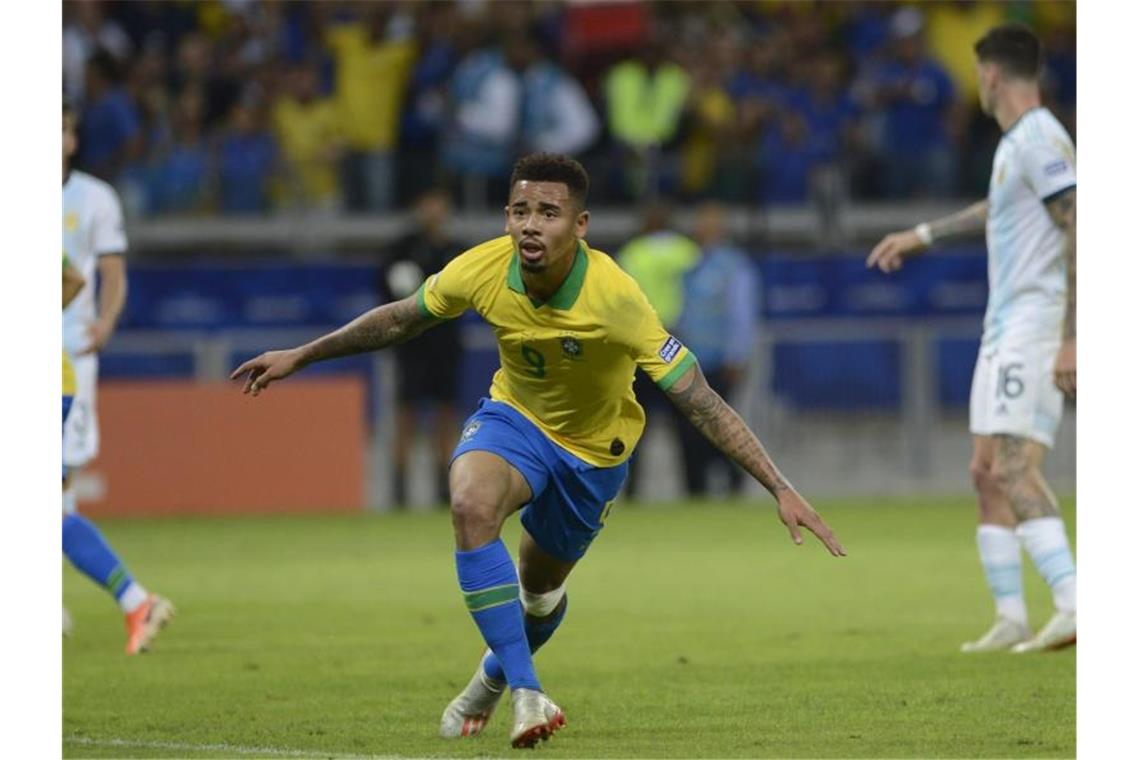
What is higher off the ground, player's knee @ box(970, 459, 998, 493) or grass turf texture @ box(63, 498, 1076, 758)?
player's knee @ box(970, 459, 998, 493)

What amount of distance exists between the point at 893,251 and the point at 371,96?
13.9m

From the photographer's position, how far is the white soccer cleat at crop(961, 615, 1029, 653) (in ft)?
33.0

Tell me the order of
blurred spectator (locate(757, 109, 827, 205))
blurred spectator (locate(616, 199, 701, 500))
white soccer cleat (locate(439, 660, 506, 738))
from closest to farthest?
white soccer cleat (locate(439, 660, 506, 738))
blurred spectator (locate(616, 199, 701, 500))
blurred spectator (locate(757, 109, 827, 205))

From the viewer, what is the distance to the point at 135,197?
74.9 feet

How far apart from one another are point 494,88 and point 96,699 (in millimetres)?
13931

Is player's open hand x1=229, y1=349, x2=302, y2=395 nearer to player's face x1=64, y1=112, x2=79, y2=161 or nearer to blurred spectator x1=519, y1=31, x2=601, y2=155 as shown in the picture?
player's face x1=64, y1=112, x2=79, y2=161

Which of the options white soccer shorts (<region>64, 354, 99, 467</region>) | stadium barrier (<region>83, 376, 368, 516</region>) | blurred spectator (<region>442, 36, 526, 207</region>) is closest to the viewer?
white soccer shorts (<region>64, 354, 99, 467</region>)

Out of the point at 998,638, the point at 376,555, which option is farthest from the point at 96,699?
the point at 376,555

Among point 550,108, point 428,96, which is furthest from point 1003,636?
point 428,96

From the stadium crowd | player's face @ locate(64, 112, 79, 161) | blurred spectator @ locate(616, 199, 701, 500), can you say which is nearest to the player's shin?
player's face @ locate(64, 112, 79, 161)

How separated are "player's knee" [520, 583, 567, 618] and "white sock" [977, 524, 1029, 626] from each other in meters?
2.91

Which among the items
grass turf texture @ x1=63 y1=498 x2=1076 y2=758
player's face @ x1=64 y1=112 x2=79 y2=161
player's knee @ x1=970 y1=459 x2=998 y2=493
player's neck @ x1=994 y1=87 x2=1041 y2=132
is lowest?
grass turf texture @ x1=63 y1=498 x2=1076 y2=758

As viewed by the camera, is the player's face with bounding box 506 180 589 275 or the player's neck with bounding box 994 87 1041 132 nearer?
the player's face with bounding box 506 180 589 275
